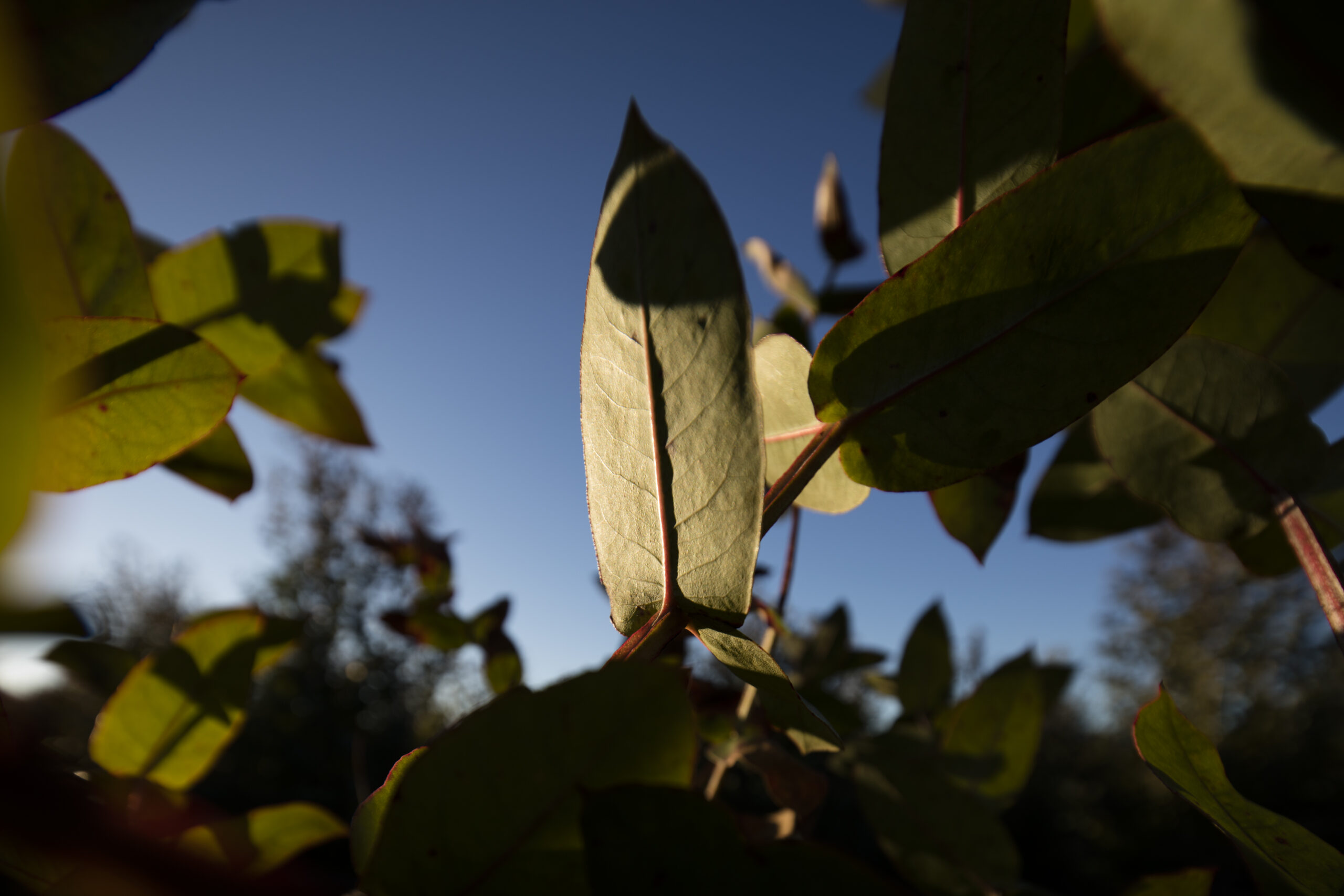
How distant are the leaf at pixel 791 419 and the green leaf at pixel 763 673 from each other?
7cm

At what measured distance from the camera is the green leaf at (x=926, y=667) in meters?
0.66

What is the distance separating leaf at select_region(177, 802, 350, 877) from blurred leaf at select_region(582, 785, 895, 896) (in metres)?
0.32

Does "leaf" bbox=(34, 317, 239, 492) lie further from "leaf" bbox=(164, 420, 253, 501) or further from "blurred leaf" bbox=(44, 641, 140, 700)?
"blurred leaf" bbox=(44, 641, 140, 700)

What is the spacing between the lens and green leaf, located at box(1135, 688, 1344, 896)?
0.21 meters

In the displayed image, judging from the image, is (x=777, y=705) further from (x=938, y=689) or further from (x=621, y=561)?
(x=938, y=689)

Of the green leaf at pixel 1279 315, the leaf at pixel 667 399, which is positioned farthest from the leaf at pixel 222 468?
the green leaf at pixel 1279 315

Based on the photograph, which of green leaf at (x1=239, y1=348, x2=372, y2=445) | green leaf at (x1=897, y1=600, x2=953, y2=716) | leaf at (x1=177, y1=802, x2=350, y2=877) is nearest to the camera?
leaf at (x1=177, y1=802, x2=350, y2=877)

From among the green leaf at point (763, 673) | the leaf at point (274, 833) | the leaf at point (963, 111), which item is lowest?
the leaf at point (274, 833)

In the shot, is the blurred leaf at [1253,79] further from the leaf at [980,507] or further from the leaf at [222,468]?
the leaf at [222,468]

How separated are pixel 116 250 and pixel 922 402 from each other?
1.37 feet

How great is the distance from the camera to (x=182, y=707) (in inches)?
17.1

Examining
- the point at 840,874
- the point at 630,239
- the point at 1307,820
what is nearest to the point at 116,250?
the point at 630,239

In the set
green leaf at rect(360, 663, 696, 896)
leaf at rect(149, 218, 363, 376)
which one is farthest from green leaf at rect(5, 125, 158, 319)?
green leaf at rect(360, 663, 696, 896)

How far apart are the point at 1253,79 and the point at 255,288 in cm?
51
